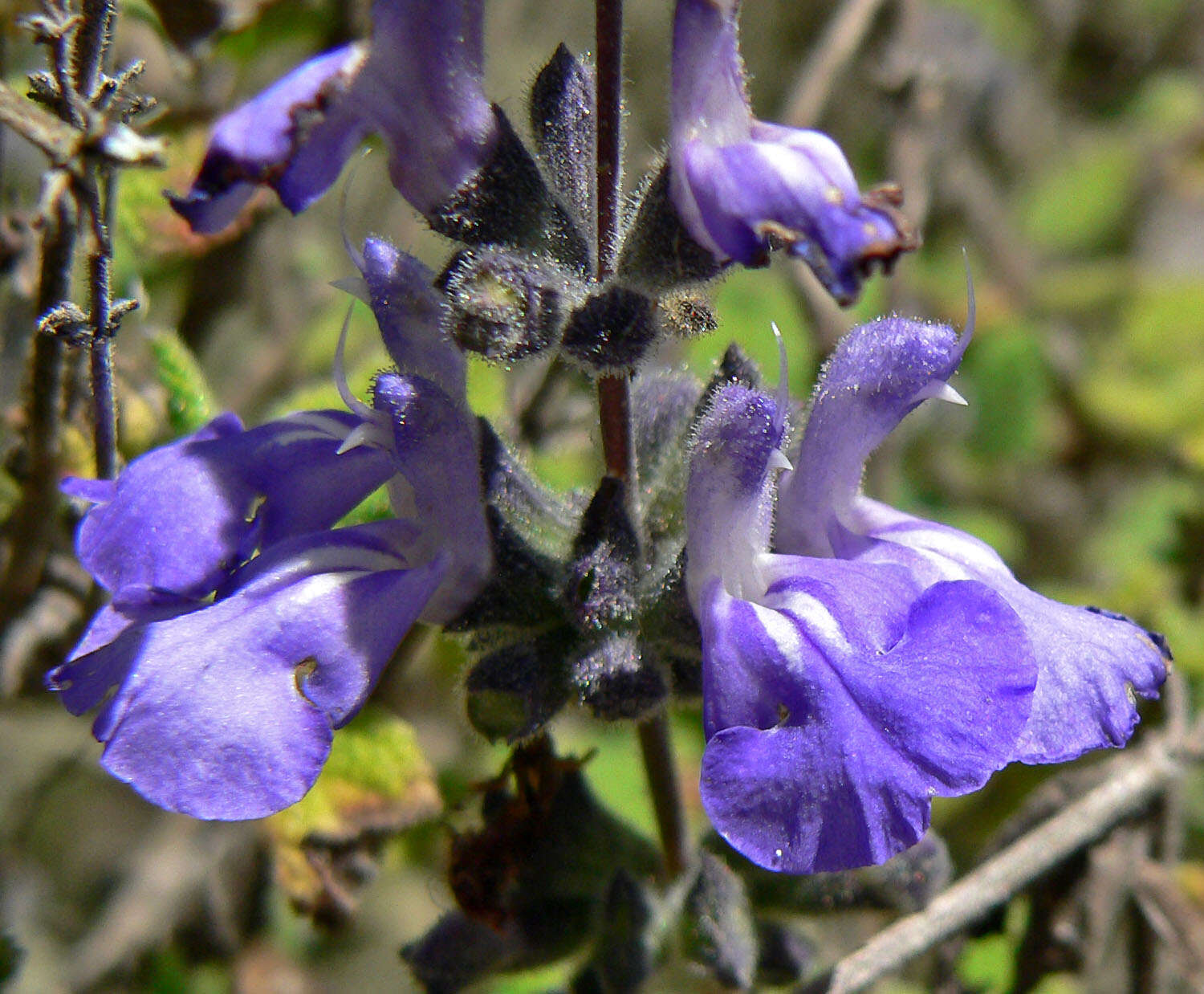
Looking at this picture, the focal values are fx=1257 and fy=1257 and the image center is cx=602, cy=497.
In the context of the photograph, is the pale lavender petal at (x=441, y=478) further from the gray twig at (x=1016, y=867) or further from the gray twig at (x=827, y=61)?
the gray twig at (x=827, y=61)

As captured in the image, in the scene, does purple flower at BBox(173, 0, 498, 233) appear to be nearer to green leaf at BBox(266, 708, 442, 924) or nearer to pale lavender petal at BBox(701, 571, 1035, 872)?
pale lavender petal at BBox(701, 571, 1035, 872)

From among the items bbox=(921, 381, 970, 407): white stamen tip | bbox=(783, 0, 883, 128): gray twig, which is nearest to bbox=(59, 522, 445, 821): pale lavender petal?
bbox=(921, 381, 970, 407): white stamen tip

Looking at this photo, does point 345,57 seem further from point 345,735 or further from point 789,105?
point 789,105

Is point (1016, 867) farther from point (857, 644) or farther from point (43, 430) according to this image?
point (43, 430)

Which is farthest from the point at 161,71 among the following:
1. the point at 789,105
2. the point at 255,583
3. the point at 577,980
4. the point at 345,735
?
the point at 577,980

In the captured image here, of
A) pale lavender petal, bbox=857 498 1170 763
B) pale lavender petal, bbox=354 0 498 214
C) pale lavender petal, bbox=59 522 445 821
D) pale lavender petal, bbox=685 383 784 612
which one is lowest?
pale lavender petal, bbox=59 522 445 821

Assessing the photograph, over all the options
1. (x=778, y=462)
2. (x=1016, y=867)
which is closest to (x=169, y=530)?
(x=778, y=462)

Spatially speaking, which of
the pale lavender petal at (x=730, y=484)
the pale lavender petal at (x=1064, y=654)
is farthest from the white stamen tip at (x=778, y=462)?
the pale lavender petal at (x=1064, y=654)

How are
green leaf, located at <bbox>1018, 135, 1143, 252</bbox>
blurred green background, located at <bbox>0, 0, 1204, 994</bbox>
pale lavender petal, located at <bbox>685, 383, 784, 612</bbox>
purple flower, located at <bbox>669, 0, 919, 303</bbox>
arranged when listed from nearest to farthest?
purple flower, located at <bbox>669, 0, 919, 303</bbox> < pale lavender petal, located at <bbox>685, 383, 784, 612</bbox> < blurred green background, located at <bbox>0, 0, 1204, 994</bbox> < green leaf, located at <bbox>1018, 135, 1143, 252</bbox>
